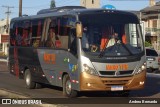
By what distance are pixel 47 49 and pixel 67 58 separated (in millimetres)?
1927

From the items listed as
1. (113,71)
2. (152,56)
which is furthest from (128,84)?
(152,56)

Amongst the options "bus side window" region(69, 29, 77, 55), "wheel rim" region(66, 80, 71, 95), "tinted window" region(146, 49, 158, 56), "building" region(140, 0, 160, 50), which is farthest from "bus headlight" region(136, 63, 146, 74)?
"building" region(140, 0, 160, 50)

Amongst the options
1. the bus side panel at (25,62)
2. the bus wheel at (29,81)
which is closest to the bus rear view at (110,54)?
the bus side panel at (25,62)

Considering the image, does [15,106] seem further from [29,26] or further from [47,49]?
[29,26]

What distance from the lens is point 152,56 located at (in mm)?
35000

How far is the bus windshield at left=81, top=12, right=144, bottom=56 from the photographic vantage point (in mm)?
15742

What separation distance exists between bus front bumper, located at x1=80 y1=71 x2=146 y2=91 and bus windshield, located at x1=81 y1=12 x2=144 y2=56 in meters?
0.76

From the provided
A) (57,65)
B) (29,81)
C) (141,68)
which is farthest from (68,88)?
(29,81)

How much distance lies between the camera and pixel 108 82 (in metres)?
15.7

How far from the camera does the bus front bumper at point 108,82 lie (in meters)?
A: 15.6

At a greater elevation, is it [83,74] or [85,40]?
[85,40]

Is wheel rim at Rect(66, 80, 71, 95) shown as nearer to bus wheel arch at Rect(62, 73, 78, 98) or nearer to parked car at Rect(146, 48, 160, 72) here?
bus wheel arch at Rect(62, 73, 78, 98)

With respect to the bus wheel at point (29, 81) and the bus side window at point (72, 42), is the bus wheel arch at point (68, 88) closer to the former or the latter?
the bus side window at point (72, 42)

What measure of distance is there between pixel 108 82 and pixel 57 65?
8.32 ft
